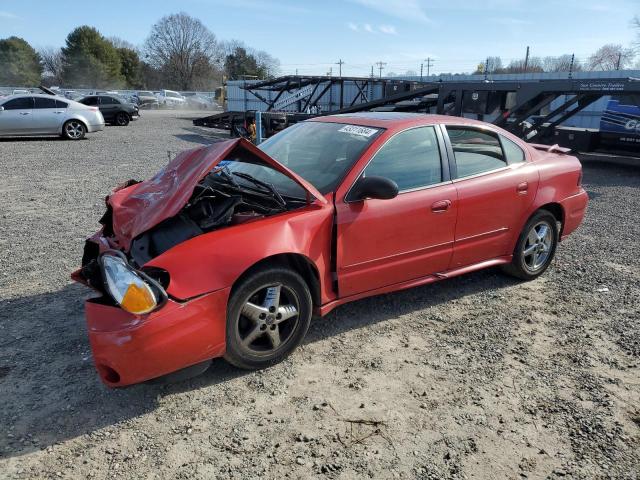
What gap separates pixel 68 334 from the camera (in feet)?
11.7

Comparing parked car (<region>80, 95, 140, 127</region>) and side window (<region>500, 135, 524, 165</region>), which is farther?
parked car (<region>80, 95, 140, 127</region>)

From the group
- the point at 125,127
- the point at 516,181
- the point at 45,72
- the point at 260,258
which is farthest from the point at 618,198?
the point at 45,72

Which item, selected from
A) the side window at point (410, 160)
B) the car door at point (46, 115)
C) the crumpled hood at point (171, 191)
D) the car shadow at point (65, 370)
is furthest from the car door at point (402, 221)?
the car door at point (46, 115)

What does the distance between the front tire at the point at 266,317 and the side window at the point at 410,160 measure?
105 cm

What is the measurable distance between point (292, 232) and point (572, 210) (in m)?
3.26

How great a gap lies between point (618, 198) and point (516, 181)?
6138 millimetres

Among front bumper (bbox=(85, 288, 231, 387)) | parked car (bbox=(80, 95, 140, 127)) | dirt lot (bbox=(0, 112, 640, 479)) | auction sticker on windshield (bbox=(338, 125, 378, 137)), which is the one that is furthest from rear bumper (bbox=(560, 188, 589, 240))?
parked car (bbox=(80, 95, 140, 127))

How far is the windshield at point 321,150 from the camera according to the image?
3531mm

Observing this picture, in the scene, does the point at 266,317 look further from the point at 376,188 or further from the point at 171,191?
the point at 376,188

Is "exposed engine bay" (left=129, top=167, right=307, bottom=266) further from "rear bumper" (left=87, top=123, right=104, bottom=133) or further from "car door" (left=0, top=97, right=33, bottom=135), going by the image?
"rear bumper" (left=87, top=123, right=104, bottom=133)

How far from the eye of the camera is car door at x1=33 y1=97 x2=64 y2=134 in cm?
1560

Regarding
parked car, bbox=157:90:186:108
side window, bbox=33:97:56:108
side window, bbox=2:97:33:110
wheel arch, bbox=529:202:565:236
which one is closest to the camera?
wheel arch, bbox=529:202:565:236

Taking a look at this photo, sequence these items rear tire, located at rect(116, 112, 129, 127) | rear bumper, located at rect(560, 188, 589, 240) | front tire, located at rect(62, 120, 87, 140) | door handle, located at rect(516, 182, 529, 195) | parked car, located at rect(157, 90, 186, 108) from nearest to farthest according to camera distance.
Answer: door handle, located at rect(516, 182, 529, 195), rear bumper, located at rect(560, 188, 589, 240), front tire, located at rect(62, 120, 87, 140), rear tire, located at rect(116, 112, 129, 127), parked car, located at rect(157, 90, 186, 108)

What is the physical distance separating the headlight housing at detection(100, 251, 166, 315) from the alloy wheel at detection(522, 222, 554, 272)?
344 cm
